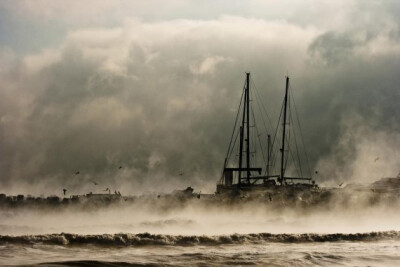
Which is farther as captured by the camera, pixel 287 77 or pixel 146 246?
pixel 287 77

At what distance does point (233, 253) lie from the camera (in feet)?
77.9

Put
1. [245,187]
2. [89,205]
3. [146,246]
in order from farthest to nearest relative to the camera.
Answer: [89,205] < [245,187] < [146,246]

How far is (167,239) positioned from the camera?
2841 centimetres

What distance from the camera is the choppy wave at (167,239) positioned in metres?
26.9

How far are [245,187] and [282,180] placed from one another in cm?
842

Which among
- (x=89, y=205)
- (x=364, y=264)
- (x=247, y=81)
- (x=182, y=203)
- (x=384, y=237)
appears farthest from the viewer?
(x=89, y=205)

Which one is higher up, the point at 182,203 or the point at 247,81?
the point at 247,81

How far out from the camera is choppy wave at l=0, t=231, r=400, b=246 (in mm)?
26906

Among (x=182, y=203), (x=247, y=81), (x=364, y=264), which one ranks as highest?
(x=247, y=81)

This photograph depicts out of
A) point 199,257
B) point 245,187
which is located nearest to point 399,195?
point 245,187

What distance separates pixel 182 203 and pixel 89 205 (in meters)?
16.8

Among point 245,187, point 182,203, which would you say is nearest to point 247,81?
point 245,187

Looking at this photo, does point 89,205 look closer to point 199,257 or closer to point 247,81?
point 247,81

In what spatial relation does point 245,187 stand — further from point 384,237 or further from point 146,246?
point 146,246
